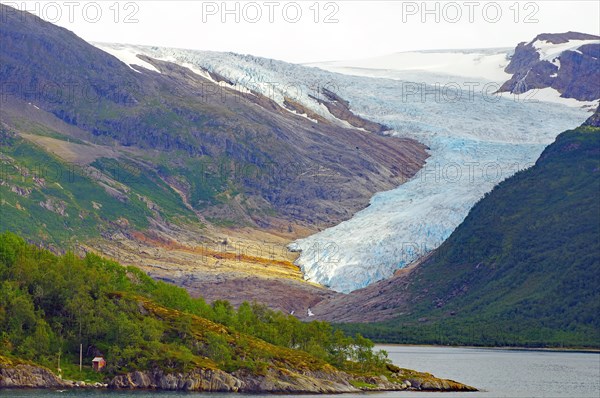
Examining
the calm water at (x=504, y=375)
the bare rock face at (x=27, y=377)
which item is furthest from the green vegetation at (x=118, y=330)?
the calm water at (x=504, y=375)

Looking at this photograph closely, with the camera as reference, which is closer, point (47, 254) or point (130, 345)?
point (130, 345)

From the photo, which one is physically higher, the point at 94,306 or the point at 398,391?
the point at 94,306

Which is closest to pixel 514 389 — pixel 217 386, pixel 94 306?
pixel 217 386

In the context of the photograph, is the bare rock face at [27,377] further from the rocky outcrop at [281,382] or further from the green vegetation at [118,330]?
the rocky outcrop at [281,382]

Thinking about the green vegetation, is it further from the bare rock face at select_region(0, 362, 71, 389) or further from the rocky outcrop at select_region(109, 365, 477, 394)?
the bare rock face at select_region(0, 362, 71, 389)

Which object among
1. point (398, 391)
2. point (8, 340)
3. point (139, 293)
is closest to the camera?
point (8, 340)

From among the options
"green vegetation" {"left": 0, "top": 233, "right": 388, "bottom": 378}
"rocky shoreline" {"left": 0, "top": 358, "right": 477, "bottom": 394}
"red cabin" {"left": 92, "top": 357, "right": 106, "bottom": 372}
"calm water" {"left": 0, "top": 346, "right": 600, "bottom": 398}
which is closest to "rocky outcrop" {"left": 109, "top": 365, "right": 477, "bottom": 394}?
"rocky shoreline" {"left": 0, "top": 358, "right": 477, "bottom": 394}

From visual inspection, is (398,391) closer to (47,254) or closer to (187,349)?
(187,349)

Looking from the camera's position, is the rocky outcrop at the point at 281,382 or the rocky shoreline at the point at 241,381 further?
the rocky outcrop at the point at 281,382
